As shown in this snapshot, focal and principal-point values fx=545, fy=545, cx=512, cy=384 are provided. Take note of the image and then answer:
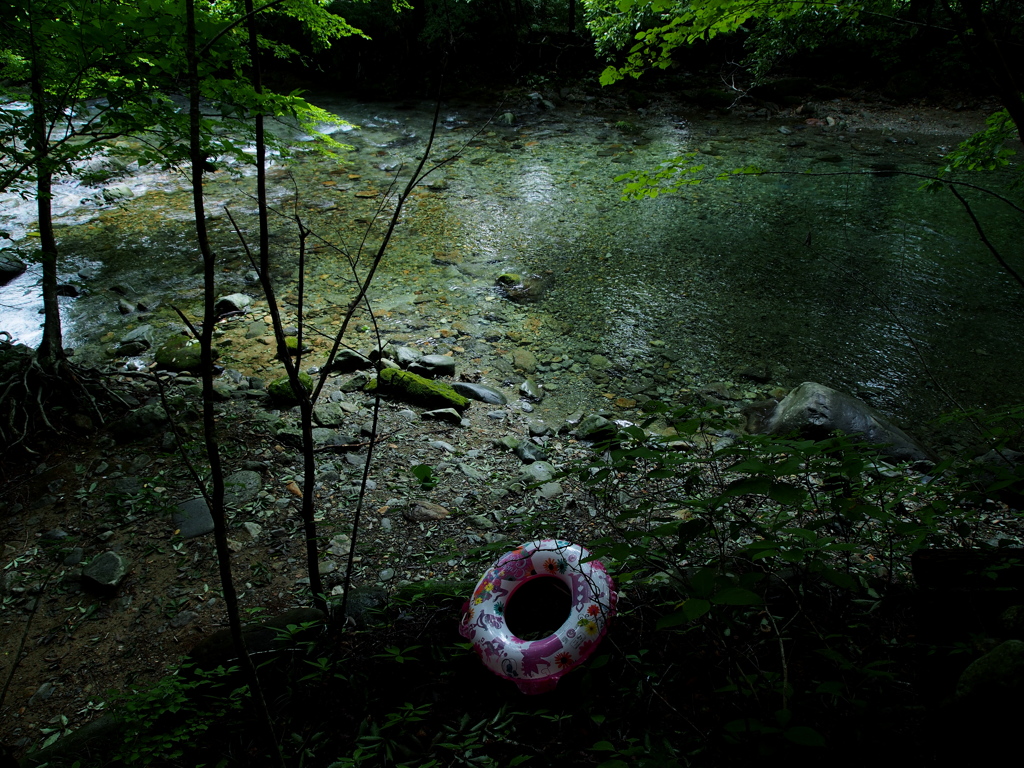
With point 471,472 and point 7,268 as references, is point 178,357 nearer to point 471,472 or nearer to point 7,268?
point 471,472

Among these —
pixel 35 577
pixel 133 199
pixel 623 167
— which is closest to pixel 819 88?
pixel 623 167

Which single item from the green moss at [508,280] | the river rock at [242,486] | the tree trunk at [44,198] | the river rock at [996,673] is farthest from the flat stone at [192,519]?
the green moss at [508,280]

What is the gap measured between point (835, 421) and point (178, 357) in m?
5.10

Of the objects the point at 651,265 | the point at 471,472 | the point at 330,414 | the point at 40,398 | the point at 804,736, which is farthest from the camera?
the point at 651,265

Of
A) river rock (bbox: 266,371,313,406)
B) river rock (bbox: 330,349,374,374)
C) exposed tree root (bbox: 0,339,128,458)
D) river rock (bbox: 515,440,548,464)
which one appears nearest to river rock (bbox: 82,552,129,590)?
exposed tree root (bbox: 0,339,128,458)

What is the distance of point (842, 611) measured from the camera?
2004mm

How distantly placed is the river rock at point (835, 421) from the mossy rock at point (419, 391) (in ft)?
7.71

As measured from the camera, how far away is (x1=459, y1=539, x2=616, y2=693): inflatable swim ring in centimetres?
196

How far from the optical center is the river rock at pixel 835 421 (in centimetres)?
374

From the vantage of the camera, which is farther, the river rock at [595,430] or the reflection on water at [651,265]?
the reflection on water at [651,265]

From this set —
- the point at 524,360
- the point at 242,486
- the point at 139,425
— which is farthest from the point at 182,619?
the point at 524,360

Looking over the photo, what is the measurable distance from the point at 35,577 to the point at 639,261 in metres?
6.20

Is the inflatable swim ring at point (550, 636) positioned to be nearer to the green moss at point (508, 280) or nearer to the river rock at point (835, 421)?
the river rock at point (835, 421)

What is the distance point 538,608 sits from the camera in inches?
92.6
